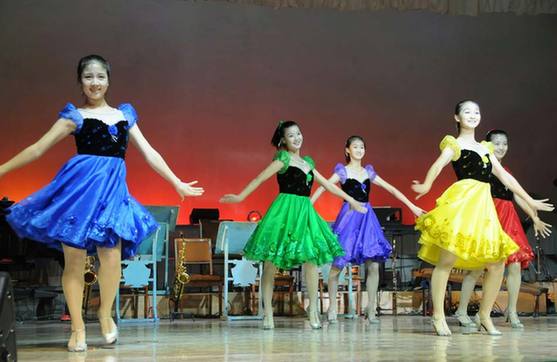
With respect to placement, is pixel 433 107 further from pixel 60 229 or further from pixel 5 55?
pixel 60 229

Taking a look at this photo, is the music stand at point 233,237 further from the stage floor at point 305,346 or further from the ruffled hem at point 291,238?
the stage floor at point 305,346

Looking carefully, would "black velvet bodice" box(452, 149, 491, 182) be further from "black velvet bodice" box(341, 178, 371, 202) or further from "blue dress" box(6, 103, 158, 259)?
"blue dress" box(6, 103, 158, 259)

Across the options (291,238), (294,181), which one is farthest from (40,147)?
(294,181)

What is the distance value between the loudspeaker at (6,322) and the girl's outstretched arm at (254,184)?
298 centimetres

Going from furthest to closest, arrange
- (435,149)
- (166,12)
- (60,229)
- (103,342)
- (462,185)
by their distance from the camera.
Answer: (435,149) → (166,12) → (462,185) → (103,342) → (60,229)

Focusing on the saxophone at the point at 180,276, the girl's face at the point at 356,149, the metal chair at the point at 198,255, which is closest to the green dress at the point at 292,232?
the girl's face at the point at 356,149

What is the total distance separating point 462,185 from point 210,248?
14.1 ft

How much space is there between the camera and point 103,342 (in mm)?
4750

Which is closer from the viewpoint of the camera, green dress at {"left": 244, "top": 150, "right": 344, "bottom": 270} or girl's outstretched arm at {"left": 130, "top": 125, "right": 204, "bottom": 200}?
girl's outstretched arm at {"left": 130, "top": 125, "right": 204, "bottom": 200}

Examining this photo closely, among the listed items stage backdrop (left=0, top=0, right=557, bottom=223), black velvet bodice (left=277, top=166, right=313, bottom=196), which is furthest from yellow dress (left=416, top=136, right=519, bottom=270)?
stage backdrop (left=0, top=0, right=557, bottom=223)

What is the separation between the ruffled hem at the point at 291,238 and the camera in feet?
19.9

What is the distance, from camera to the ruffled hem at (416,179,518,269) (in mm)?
5184

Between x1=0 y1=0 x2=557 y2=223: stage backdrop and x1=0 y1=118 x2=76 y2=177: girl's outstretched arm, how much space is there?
730cm

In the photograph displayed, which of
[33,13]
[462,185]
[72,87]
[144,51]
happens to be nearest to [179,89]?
[144,51]
